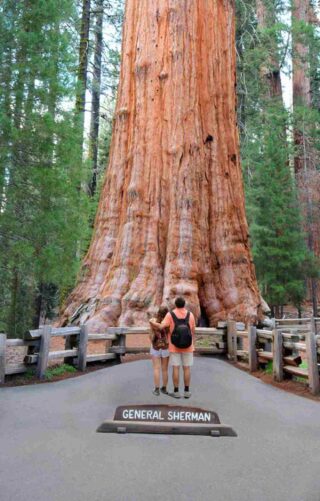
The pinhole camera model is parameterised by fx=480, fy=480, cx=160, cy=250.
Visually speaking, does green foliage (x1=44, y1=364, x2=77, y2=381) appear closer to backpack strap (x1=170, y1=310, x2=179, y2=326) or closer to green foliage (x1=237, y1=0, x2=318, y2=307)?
backpack strap (x1=170, y1=310, x2=179, y2=326)

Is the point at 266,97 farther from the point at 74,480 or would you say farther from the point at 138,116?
the point at 74,480

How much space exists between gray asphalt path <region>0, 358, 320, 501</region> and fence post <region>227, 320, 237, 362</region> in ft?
9.11

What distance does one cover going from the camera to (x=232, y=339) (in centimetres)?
977

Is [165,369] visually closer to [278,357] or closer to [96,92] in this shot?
[278,357]

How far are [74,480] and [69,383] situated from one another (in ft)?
12.2

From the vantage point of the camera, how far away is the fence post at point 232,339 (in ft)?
31.7

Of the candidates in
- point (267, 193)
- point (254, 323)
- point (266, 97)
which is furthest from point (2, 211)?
point (266, 97)

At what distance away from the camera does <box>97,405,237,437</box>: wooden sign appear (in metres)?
4.82

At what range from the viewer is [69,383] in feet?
23.6

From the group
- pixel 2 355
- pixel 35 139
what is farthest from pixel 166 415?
pixel 35 139

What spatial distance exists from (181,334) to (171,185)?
5.91m

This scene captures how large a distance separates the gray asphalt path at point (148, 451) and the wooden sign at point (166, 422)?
0.10 metres

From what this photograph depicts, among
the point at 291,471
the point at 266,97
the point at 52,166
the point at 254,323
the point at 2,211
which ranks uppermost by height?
the point at 266,97

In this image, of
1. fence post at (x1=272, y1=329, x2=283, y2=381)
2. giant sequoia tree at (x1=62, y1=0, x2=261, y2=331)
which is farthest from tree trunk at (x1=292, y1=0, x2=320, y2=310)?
fence post at (x1=272, y1=329, x2=283, y2=381)
